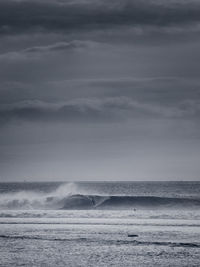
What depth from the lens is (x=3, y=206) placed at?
80.1 metres

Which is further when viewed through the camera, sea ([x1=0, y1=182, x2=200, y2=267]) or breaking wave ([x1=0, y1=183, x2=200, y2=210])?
breaking wave ([x1=0, y1=183, x2=200, y2=210])

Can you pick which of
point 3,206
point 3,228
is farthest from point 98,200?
point 3,228

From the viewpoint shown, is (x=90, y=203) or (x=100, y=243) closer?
(x=100, y=243)

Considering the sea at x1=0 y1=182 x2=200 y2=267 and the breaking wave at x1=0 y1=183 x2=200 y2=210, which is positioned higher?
the breaking wave at x1=0 y1=183 x2=200 y2=210

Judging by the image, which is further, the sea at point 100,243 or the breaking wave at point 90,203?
the breaking wave at point 90,203

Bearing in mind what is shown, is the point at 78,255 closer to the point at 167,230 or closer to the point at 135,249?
the point at 135,249

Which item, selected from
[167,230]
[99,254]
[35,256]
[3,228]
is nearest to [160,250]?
[99,254]

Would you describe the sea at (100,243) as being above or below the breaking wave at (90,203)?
below

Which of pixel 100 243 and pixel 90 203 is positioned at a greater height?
pixel 90 203

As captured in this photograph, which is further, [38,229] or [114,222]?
[114,222]

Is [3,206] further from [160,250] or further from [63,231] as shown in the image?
[160,250]

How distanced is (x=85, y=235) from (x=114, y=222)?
1133 centimetres

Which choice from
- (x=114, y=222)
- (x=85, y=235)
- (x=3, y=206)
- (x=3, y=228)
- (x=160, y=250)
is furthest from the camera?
(x=3, y=206)

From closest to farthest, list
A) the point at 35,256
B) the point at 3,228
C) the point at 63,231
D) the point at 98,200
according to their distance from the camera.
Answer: the point at 35,256, the point at 63,231, the point at 3,228, the point at 98,200
